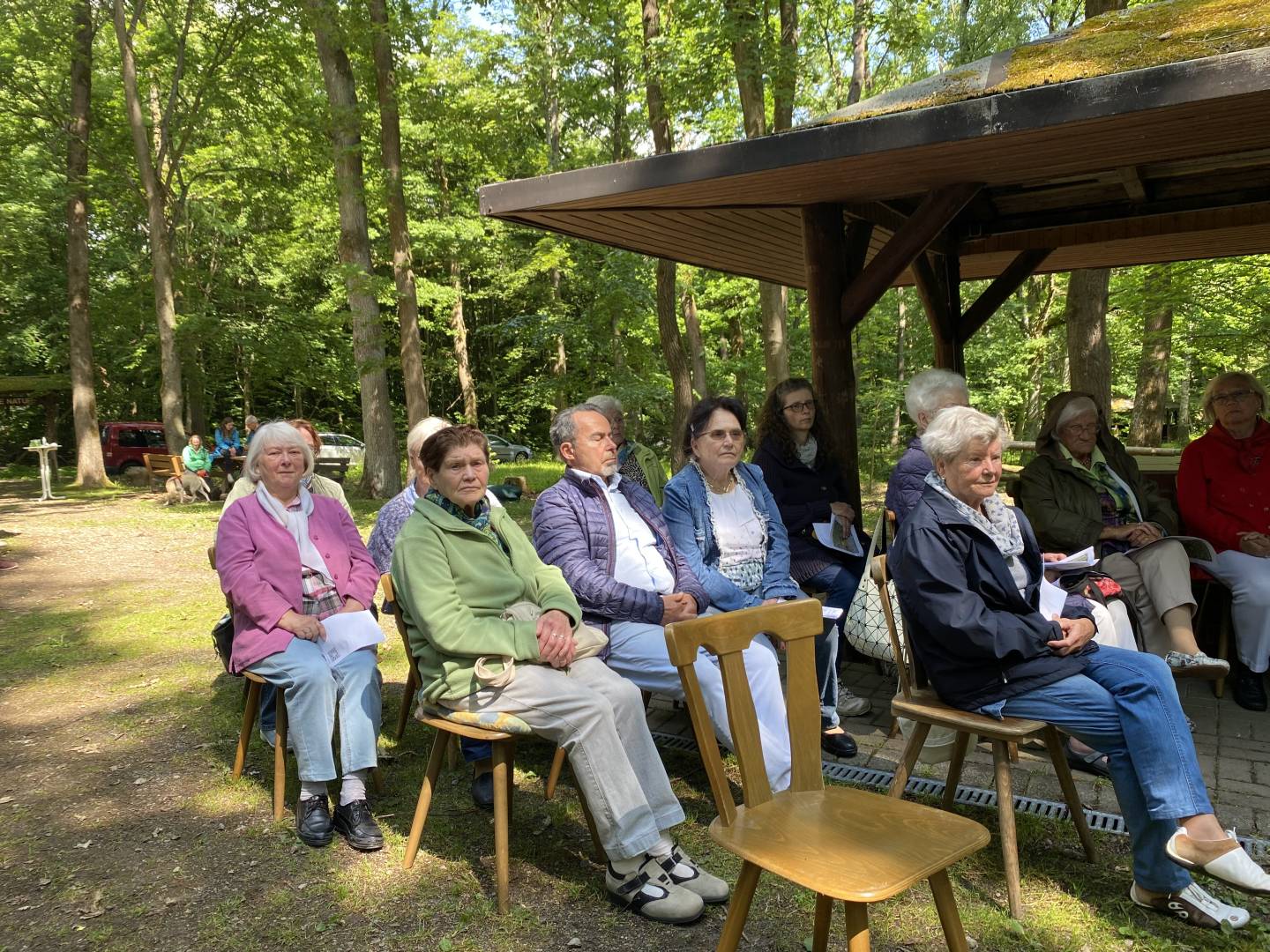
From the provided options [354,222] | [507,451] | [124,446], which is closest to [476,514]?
[354,222]

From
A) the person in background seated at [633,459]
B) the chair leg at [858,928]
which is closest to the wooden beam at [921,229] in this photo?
the person in background seated at [633,459]

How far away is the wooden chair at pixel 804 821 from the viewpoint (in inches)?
74.8

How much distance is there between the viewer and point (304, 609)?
367cm

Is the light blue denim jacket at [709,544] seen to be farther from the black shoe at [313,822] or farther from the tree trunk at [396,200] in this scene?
the tree trunk at [396,200]

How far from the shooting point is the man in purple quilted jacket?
3.40 m

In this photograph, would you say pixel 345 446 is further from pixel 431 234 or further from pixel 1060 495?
pixel 1060 495

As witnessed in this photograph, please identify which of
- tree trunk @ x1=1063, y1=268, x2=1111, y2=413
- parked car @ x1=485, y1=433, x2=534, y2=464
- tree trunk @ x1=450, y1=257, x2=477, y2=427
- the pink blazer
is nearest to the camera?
the pink blazer

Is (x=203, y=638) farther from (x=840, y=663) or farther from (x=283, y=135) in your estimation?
(x=283, y=135)

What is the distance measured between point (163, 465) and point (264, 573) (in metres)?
15.7

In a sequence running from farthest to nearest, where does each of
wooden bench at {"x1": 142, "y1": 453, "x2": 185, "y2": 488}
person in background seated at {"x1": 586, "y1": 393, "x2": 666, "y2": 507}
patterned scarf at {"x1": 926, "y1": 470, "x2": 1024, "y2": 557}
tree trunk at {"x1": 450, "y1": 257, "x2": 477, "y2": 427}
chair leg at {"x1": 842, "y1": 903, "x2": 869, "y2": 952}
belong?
tree trunk at {"x1": 450, "y1": 257, "x2": 477, "y2": 427} → wooden bench at {"x1": 142, "y1": 453, "x2": 185, "y2": 488} → person in background seated at {"x1": 586, "y1": 393, "x2": 666, "y2": 507} → patterned scarf at {"x1": 926, "y1": 470, "x2": 1024, "y2": 557} → chair leg at {"x1": 842, "y1": 903, "x2": 869, "y2": 952}

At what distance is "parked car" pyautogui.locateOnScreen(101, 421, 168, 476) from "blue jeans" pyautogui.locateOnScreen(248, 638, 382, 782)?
20.8 m

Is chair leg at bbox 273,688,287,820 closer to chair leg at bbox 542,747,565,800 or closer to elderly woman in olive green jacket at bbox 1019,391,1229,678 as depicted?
chair leg at bbox 542,747,565,800

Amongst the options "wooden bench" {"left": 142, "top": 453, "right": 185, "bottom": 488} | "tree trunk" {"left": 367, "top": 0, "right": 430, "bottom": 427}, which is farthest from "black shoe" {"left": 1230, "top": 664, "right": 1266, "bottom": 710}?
"wooden bench" {"left": 142, "top": 453, "right": 185, "bottom": 488}

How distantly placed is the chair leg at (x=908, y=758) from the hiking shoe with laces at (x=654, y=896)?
74 centimetres
